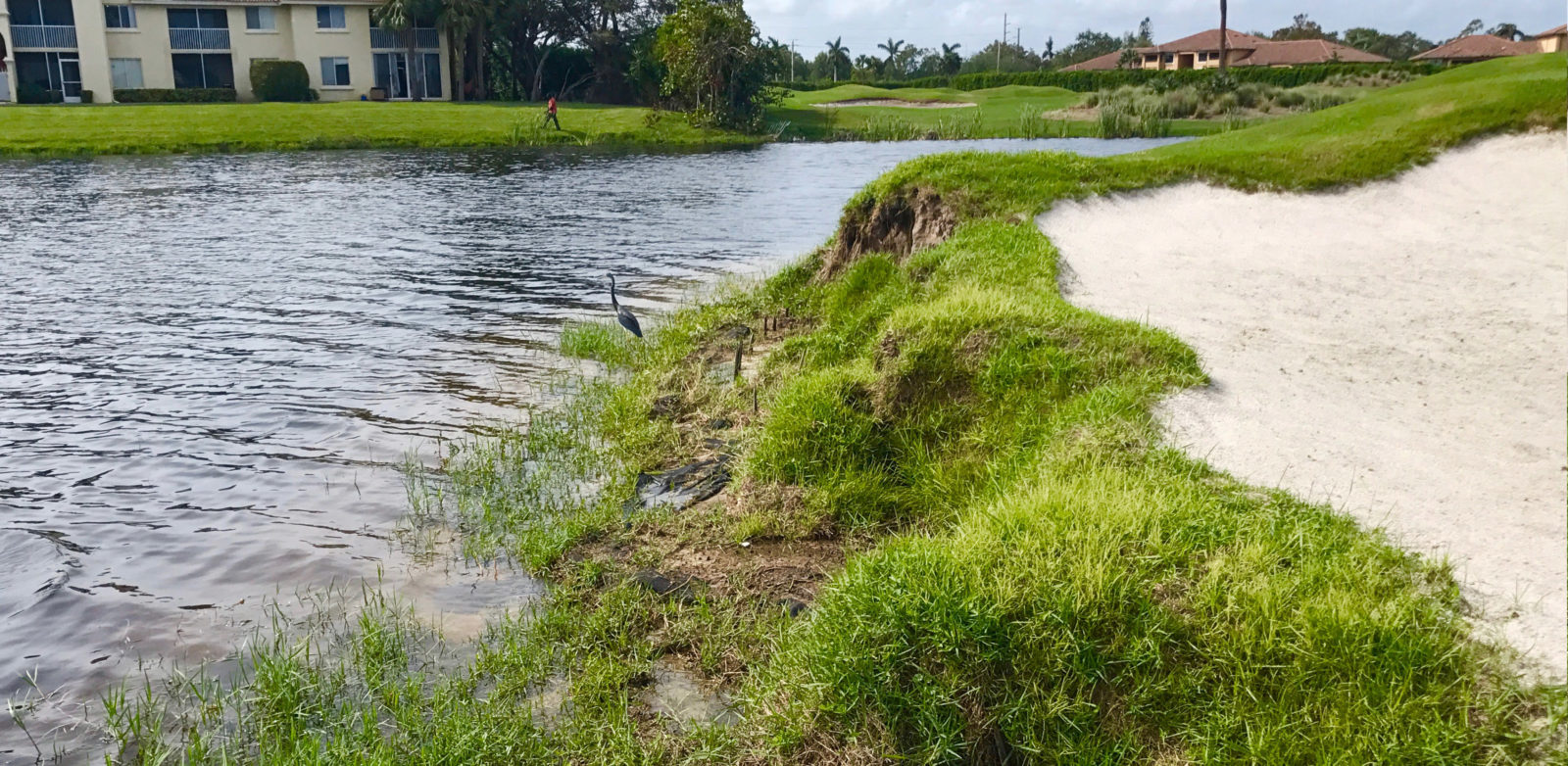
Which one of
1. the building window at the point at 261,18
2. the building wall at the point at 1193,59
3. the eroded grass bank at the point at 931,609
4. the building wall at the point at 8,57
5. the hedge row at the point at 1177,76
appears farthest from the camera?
the building wall at the point at 1193,59

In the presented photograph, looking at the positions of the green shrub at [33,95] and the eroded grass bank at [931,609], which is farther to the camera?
the green shrub at [33,95]

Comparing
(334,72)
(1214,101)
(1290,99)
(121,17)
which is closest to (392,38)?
(334,72)

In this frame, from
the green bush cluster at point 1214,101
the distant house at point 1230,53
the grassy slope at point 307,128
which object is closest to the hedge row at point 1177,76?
the green bush cluster at point 1214,101

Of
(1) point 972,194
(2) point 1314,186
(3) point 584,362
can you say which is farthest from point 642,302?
(2) point 1314,186

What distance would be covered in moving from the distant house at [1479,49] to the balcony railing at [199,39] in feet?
240

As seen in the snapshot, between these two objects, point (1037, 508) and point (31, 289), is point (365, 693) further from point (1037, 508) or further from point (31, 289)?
point (31, 289)

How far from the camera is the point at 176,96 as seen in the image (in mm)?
55625

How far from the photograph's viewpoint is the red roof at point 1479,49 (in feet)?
231

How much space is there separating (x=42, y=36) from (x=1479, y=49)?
90.2 metres

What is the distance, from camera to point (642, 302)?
49.7ft

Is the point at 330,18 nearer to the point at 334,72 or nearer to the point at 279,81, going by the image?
the point at 334,72

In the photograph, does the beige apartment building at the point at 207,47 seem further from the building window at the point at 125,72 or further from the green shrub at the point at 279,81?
the green shrub at the point at 279,81

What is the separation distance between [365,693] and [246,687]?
61 centimetres

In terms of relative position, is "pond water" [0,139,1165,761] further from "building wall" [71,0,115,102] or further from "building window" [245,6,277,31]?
"building window" [245,6,277,31]
